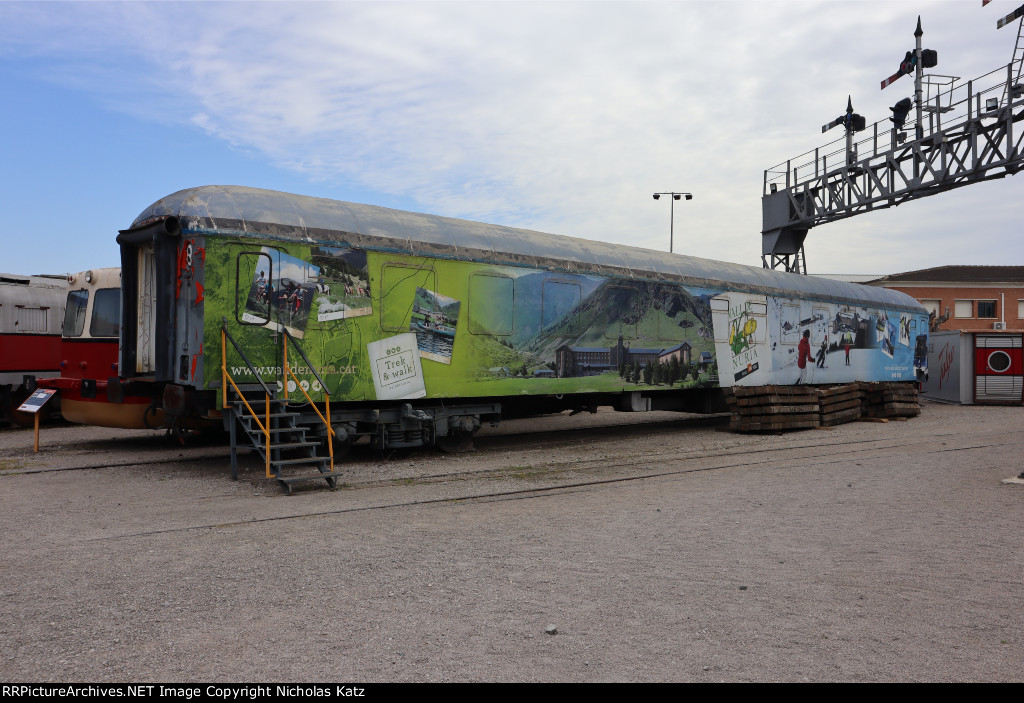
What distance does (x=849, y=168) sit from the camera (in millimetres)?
22203

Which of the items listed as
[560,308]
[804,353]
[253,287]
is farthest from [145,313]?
[804,353]

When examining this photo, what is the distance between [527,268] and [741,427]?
6281 millimetres

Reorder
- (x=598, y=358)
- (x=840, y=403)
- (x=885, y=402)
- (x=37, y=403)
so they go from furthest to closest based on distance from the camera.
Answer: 1. (x=885, y=402)
2. (x=840, y=403)
3. (x=598, y=358)
4. (x=37, y=403)

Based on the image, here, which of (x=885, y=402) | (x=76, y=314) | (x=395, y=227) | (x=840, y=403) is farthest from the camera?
(x=885, y=402)

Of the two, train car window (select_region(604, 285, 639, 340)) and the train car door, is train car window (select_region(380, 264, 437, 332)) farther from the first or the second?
train car window (select_region(604, 285, 639, 340))

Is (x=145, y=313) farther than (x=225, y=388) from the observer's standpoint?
Yes

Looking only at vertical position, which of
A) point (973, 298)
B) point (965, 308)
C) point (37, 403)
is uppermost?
point (973, 298)

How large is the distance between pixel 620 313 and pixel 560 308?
1541 millimetres

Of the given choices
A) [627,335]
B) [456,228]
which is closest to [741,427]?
[627,335]

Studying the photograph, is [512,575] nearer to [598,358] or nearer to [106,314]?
[598,358]

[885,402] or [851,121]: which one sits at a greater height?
[851,121]

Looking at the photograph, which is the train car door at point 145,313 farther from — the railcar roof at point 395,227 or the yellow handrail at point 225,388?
the yellow handrail at point 225,388

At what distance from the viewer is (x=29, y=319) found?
15.1 m
